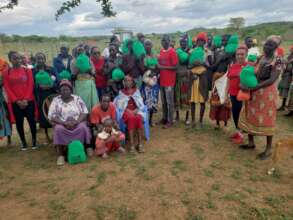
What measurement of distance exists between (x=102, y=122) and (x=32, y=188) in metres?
1.63

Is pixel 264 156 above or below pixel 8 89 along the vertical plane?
below

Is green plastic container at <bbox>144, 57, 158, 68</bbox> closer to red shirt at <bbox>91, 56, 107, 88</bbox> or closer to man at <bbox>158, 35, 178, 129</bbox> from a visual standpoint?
man at <bbox>158, 35, 178, 129</bbox>

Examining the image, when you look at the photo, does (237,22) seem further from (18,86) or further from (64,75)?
(18,86)

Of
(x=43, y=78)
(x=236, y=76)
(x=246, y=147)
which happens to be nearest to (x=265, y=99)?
(x=236, y=76)

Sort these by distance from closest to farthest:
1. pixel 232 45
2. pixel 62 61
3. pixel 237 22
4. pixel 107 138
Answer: pixel 107 138 < pixel 232 45 < pixel 62 61 < pixel 237 22

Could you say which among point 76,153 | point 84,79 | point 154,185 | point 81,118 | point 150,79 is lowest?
point 154,185

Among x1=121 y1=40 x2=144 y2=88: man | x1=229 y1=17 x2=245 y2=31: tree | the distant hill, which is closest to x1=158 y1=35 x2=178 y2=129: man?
x1=121 y1=40 x2=144 y2=88: man

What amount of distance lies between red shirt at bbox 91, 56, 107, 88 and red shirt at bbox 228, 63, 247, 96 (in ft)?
8.10

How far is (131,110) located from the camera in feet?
17.3

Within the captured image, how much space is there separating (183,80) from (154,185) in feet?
9.60

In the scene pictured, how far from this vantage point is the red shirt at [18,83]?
484cm

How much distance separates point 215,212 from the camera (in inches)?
→ 126

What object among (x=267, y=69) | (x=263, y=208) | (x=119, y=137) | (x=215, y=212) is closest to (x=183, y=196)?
(x=215, y=212)

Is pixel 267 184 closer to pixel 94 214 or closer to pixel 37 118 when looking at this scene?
pixel 94 214
